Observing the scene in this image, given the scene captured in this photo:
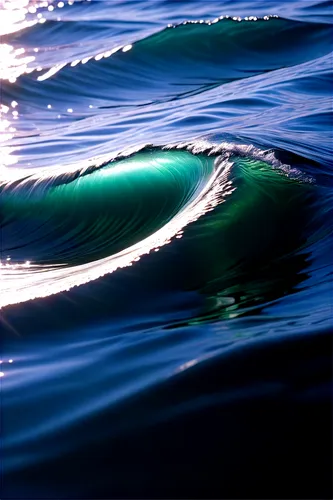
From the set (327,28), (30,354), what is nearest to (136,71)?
(327,28)

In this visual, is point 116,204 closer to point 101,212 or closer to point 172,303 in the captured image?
point 101,212

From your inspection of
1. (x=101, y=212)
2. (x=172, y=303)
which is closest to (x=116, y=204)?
(x=101, y=212)

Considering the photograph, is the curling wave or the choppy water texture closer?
the choppy water texture

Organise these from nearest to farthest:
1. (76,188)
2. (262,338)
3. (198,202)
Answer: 1. (262,338)
2. (198,202)
3. (76,188)

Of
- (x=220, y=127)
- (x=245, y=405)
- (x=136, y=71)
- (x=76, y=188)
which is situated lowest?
(x=245, y=405)

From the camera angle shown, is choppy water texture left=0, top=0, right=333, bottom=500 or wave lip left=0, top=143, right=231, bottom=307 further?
wave lip left=0, top=143, right=231, bottom=307

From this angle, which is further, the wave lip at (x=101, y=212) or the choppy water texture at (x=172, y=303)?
the wave lip at (x=101, y=212)

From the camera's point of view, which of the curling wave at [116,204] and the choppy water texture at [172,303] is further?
the curling wave at [116,204]

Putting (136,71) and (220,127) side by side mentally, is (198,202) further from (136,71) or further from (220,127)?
(136,71)
